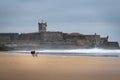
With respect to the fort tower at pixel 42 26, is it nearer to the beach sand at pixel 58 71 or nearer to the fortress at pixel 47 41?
the fortress at pixel 47 41

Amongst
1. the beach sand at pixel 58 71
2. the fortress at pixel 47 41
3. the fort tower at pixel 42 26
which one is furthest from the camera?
the fort tower at pixel 42 26

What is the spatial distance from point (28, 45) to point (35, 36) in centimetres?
1084

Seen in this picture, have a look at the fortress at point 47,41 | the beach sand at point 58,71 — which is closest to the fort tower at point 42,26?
the fortress at point 47,41

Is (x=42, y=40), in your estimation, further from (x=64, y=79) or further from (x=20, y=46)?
(x=64, y=79)

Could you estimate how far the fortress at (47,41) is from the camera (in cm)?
9244

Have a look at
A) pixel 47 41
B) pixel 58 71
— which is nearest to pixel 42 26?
pixel 47 41

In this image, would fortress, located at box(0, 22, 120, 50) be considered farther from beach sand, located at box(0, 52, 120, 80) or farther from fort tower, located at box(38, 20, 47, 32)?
beach sand, located at box(0, 52, 120, 80)

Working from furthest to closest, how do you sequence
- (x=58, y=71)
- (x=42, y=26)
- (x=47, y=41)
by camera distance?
1. (x=42, y=26)
2. (x=47, y=41)
3. (x=58, y=71)

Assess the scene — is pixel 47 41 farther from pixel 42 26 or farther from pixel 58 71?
pixel 58 71

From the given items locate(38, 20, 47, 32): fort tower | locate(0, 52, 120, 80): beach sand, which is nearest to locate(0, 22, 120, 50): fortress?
locate(38, 20, 47, 32): fort tower

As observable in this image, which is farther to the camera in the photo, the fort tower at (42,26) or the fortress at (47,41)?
the fort tower at (42,26)

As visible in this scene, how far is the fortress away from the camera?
92438 mm

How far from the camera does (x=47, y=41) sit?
99.5 meters

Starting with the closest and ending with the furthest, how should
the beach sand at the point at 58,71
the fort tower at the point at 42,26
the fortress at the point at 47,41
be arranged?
the beach sand at the point at 58,71 < the fortress at the point at 47,41 < the fort tower at the point at 42,26
